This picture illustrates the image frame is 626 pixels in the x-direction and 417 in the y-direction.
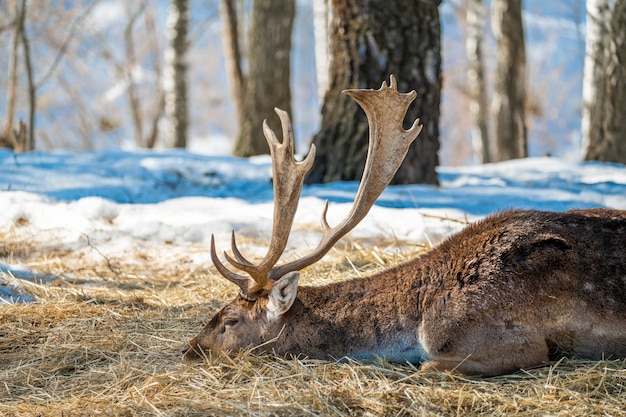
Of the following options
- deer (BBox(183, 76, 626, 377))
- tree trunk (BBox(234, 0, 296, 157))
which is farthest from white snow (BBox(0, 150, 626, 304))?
tree trunk (BBox(234, 0, 296, 157))

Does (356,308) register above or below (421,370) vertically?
above

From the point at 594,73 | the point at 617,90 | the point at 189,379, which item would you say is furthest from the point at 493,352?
the point at 594,73

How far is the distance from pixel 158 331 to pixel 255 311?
804mm

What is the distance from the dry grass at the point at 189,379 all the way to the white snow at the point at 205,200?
815 mm

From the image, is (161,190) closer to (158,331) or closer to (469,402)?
(158,331)

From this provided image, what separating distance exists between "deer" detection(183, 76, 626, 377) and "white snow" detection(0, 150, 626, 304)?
77.6 inches

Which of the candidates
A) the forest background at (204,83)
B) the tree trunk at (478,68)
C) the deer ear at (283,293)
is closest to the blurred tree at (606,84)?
the deer ear at (283,293)

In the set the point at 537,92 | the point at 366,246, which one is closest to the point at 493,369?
the point at 366,246

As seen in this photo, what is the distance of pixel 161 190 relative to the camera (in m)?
7.95

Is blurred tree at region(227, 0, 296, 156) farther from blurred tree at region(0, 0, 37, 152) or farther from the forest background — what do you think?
the forest background

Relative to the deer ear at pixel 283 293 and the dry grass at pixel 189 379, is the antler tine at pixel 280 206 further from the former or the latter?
the dry grass at pixel 189 379

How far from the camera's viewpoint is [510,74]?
13.7 metres

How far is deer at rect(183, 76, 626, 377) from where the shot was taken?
3686mm

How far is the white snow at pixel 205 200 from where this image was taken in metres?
6.43
